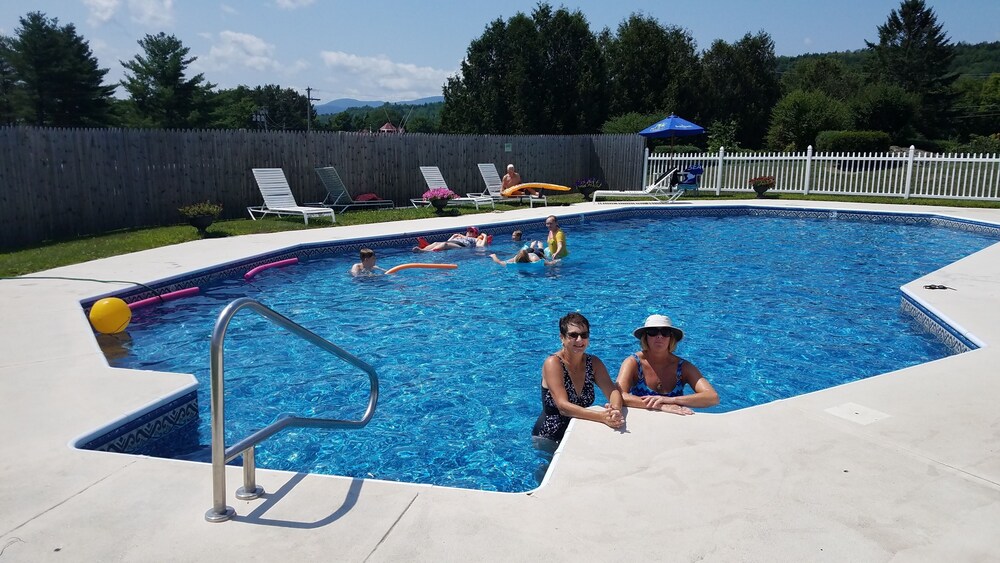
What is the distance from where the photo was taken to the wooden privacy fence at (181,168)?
11281mm

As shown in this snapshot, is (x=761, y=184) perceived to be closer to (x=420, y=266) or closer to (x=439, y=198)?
(x=439, y=198)

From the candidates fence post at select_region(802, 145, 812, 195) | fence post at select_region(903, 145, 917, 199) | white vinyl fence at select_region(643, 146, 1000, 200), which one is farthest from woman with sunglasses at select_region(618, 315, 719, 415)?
fence post at select_region(802, 145, 812, 195)

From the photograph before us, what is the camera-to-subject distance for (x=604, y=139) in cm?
2361

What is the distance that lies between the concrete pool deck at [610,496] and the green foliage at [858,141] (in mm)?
27277

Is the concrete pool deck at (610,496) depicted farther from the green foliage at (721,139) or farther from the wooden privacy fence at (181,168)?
the green foliage at (721,139)

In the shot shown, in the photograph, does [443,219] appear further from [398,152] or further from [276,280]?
[276,280]

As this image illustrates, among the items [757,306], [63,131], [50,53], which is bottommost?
[757,306]

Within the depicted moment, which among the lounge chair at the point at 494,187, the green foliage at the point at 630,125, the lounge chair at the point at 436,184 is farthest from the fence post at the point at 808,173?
the lounge chair at the point at 436,184

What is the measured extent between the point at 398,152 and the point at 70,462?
15.6m

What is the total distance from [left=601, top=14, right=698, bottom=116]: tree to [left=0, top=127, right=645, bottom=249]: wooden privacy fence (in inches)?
766

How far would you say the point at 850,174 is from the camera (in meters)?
21.0

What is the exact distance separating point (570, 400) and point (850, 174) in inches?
794

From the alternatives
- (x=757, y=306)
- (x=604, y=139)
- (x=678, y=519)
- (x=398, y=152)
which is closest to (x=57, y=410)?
(x=678, y=519)

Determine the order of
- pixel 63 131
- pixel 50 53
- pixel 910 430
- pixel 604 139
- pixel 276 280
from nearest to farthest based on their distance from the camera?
pixel 910 430, pixel 276 280, pixel 63 131, pixel 604 139, pixel 50 53
